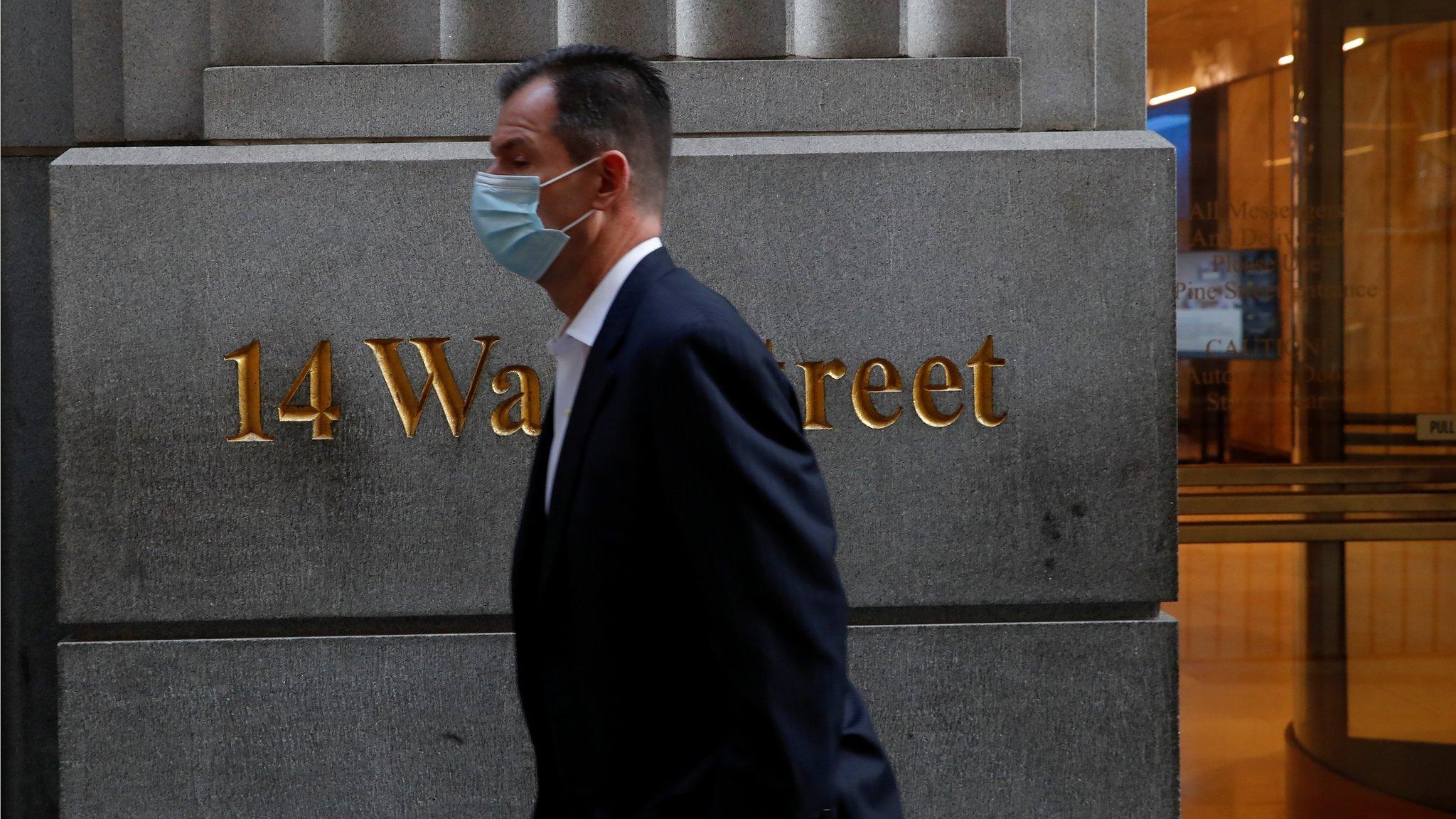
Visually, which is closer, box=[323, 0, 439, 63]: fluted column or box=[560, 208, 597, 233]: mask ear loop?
box=[560, 208, 597, 233]: mask ear loop

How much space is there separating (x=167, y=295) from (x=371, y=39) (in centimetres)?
90

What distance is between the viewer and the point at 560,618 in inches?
71.6

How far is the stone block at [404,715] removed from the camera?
3.43 m

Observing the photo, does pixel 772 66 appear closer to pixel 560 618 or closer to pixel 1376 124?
pixel 560 618

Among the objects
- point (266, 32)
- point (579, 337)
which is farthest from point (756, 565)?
point (266, 32)

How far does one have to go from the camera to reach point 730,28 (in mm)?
3576

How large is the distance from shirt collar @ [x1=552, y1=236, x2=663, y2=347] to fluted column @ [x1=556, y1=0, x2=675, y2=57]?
5.69 feet

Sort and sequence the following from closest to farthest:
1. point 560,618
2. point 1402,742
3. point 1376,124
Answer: point 560,618
point 1376,124
point 1402,742

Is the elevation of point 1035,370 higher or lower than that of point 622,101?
lower

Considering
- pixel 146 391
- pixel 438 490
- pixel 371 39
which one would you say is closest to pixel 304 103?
pixel 371 39

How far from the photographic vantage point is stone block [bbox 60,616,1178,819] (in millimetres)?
3428

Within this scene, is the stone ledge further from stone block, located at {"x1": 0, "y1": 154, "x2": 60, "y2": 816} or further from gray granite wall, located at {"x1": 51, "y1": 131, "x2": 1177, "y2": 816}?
stone block, located at {"x1": 0, "y1": 154, "x2": 60, "y2": 816}

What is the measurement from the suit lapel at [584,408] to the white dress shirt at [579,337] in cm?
9

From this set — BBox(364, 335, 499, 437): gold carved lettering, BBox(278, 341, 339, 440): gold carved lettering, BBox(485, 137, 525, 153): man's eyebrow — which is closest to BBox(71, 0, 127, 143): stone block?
BBox(278, 341, 339, 440): gold carved lettering
